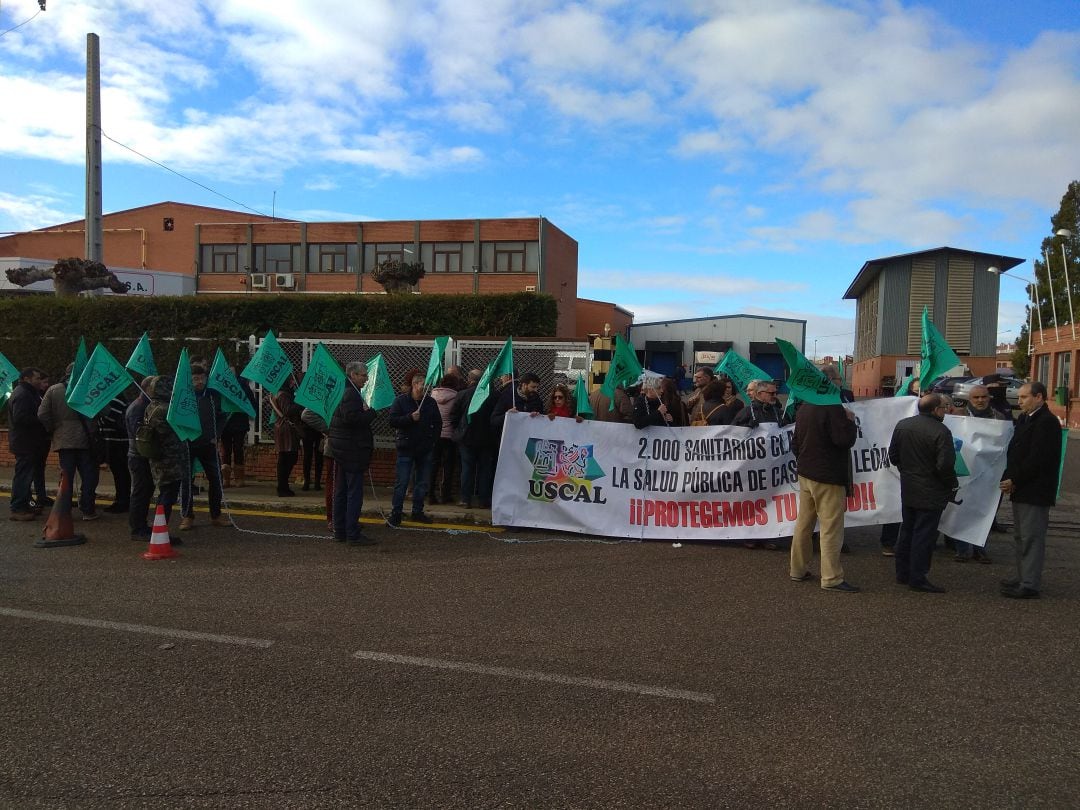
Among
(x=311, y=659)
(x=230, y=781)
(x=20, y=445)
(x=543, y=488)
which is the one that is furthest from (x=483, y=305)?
(x=230, y=781)

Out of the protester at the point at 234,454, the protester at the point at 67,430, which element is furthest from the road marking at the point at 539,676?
the protester at the point at 234,454

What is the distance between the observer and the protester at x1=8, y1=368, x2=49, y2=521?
9664 millimetres

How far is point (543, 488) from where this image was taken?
9508 mm

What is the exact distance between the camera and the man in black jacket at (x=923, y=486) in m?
6.97

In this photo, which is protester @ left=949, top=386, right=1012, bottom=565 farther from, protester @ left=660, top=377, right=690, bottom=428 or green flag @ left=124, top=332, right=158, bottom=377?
green flag @ left=124, top=332, right=158, bottom=377

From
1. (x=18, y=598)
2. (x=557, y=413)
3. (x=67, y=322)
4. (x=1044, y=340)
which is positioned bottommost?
(x=18, y=598)

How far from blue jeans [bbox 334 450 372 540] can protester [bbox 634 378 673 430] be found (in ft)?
9.66

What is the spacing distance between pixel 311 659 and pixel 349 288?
47.6 meters

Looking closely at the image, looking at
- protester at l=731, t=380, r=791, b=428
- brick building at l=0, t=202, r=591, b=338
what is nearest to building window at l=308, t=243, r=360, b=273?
brick building at l=0, t=202, r=591, b=338

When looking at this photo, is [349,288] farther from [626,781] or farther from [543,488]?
[626,781]

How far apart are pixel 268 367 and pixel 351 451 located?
2.53 meters

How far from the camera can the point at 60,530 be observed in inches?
330

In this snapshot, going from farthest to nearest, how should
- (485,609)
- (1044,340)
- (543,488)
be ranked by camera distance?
1. (1044,340)
2. (543,488)
3. (485,609)

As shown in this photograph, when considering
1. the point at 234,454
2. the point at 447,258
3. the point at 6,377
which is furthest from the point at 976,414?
the point at 447,258
